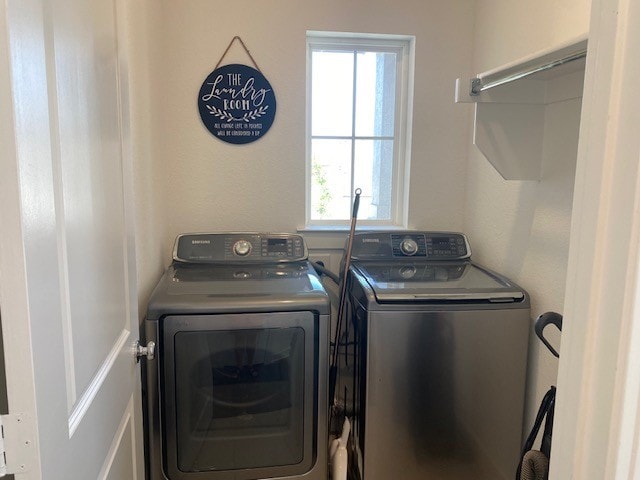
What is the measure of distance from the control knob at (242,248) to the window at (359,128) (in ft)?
1.48

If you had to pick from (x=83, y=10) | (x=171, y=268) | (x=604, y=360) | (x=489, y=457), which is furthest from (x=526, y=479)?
(x=83, y=10)

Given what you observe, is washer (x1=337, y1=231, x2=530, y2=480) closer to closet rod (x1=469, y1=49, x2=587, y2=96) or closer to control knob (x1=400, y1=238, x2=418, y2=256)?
control knob (x1=400, y1=238, x2=418, y2=256)

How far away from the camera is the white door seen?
585 mm

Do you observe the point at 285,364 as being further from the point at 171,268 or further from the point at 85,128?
the point at 85,128

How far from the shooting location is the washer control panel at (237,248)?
209 cm

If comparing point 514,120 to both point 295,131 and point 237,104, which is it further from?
point 237,104

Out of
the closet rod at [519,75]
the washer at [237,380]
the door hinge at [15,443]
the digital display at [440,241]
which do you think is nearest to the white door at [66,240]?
the door hinge at [15,443]

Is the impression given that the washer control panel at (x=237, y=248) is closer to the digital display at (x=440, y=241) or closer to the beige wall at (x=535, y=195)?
the digital display at (x=440, y=241)

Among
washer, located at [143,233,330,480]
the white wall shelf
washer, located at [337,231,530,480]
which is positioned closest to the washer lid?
washer, located at [337,231,530,480]

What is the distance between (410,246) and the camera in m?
2.21

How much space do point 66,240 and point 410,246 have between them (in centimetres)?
166

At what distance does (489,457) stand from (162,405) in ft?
4.01

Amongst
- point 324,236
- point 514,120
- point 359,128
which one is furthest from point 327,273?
point 514,120

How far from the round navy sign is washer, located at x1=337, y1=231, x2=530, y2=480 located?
967 mm
